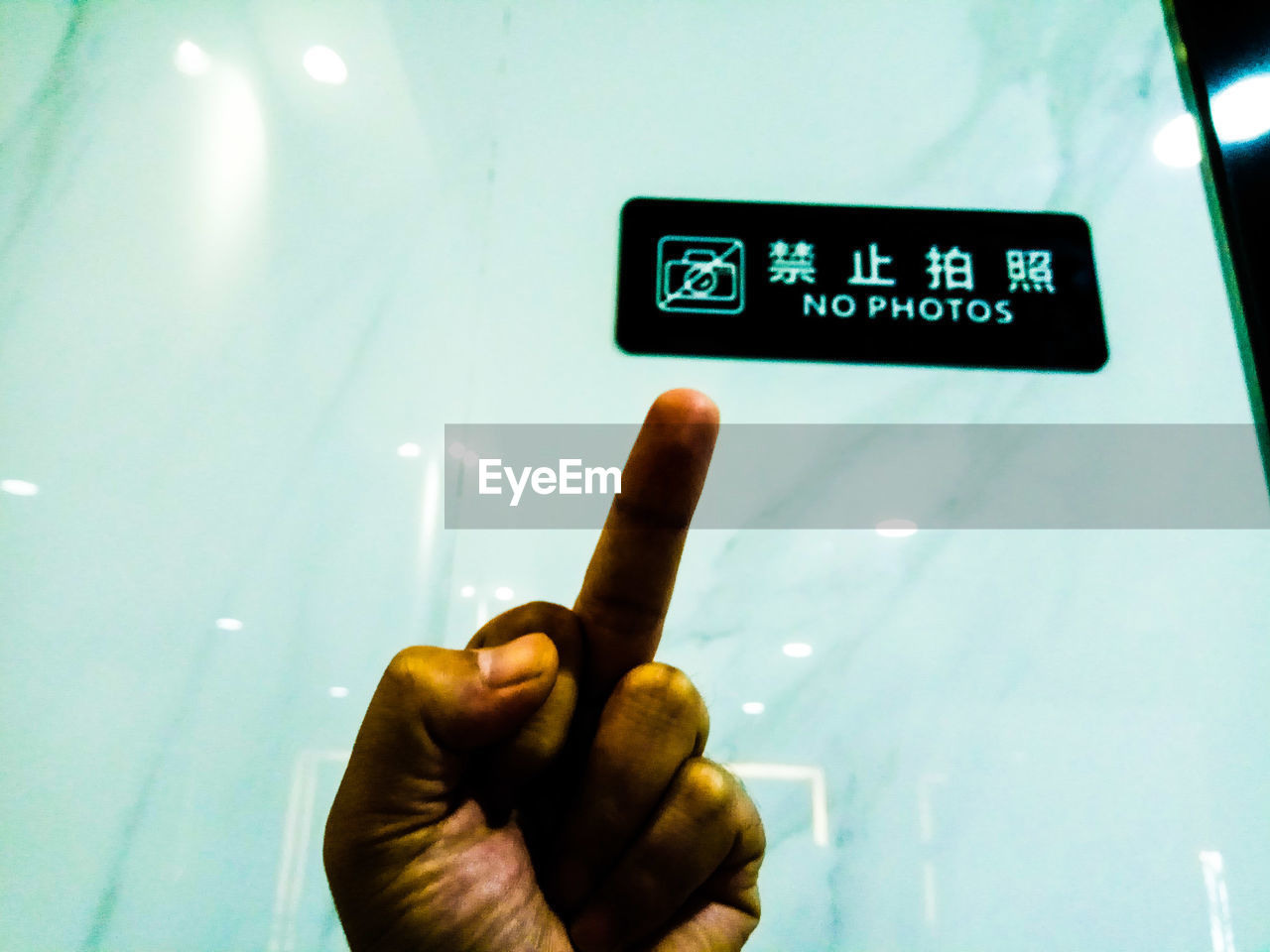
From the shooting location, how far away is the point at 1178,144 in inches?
34.6

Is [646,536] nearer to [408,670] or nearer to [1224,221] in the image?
[408,670]

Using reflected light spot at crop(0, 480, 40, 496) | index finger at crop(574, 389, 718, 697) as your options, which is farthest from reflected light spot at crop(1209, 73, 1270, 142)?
reflected light spot at crop(0, 480, 40, 496)

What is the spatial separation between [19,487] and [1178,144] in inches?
53.6

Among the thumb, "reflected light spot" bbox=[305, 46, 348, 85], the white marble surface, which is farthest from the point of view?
"reflected light spot" bbox=[305, 46, 348, 85]

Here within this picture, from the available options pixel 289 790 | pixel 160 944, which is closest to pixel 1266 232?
pixel 289 790

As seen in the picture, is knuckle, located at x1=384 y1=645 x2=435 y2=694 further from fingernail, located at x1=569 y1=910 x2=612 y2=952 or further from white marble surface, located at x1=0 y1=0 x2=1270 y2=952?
white marble surface, located at x1=0 y1=0 x2=1270 y2=952

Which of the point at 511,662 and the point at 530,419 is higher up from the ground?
the point at 530,419

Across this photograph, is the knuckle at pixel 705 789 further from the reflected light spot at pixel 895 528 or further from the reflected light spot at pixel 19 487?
the reflected light spot at pixel 19 487

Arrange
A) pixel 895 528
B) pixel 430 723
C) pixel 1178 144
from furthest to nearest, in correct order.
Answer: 1. pixel 1178 144
2. pixel 895 528
3. pixel 430 723

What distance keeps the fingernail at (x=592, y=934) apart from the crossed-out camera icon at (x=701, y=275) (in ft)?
1.93

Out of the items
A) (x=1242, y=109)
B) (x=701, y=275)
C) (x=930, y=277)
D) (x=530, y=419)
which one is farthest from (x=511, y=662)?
(x=1242, y=109)

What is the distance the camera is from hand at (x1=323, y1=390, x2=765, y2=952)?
0.40 m

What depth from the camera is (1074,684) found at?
28.1 inches

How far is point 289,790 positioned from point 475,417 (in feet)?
1.31
